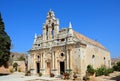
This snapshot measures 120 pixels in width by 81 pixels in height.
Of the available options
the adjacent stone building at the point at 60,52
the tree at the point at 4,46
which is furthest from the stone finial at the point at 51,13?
the tree at the point at 4,46

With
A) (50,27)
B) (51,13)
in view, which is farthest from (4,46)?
(51,13)

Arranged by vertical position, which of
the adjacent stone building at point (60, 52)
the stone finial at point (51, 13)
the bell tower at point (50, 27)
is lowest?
the adjacent stone building at point (60, 52)

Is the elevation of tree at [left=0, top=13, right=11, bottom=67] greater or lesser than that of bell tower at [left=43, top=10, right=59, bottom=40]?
lesser

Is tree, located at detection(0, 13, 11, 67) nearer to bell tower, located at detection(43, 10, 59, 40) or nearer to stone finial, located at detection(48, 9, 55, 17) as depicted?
bell tower, located at detection(43, 10, 59, 40)

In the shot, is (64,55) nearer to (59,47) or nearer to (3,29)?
(59,47)

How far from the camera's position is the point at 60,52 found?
3105 centimetres

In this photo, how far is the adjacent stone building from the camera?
28.6m

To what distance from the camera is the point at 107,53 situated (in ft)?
133

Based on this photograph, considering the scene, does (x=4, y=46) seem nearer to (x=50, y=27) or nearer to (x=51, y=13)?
(x=50, y=27)

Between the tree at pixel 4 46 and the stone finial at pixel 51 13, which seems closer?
the tree at pixel 4 46

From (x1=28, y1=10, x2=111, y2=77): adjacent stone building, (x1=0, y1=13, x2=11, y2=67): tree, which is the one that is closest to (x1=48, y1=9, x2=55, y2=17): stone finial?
(x1=28, y1=10, x2=111, y2=77): adjacent stone building

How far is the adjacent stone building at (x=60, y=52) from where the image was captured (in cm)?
2859

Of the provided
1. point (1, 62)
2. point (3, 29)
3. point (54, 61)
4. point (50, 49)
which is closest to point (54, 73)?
point (54, 61)

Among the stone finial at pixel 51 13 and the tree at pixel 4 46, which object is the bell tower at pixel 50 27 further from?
the tree at pixel 4 46
